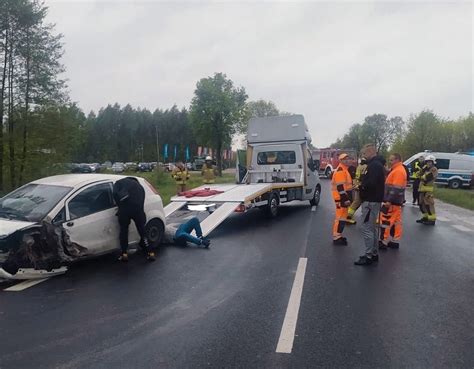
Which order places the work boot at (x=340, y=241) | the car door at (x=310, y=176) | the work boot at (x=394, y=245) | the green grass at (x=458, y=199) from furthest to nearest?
the green grass at (x=458, y=199) → the car door at (x=310, y=176) → the work boot at (x=340, y=241) → the work boot at (x=394, y=245)

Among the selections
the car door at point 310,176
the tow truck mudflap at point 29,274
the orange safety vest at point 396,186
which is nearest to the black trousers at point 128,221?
the tow truck mudflap at point 29,274

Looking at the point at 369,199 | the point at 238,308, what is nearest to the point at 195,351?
the point at 238,308

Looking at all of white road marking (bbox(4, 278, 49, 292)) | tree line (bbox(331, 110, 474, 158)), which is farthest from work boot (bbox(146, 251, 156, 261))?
tree line (bbox(331, 110, 474, 158))

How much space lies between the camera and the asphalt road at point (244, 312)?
3.80 m

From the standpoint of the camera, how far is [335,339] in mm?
4121

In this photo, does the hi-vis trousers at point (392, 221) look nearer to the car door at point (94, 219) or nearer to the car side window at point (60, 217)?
the car door at point (94, 219)

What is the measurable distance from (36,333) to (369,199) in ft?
16.9

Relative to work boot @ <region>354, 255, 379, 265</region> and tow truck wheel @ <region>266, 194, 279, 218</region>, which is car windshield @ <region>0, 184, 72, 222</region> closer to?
work boot @ <region>354, 255, 379, 265</region>

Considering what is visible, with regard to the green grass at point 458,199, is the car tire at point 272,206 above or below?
above

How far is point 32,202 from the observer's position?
268 inches

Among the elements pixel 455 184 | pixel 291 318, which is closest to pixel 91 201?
pixel 291 318

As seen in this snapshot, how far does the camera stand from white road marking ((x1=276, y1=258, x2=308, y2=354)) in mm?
3975

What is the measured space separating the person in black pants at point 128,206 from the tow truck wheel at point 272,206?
5.55m

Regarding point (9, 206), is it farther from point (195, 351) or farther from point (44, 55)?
point (44, 55)
